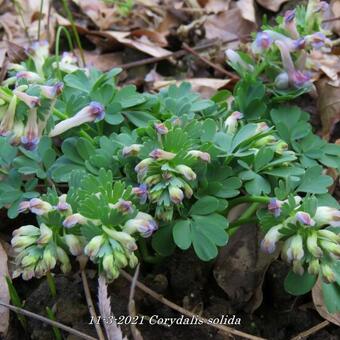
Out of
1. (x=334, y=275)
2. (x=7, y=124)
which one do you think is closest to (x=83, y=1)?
(x=7, y=124)

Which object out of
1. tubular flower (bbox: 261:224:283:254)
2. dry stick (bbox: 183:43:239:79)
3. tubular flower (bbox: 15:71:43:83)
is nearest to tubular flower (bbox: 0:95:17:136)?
tubular flower (bbox: 15:71:43:83)

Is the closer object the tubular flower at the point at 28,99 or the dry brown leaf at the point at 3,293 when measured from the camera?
the tubular flower at the point at 28,99

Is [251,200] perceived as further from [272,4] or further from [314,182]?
[272,4]

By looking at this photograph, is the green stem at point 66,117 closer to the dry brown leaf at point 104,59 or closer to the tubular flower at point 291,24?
the tubular flower at point 291,24

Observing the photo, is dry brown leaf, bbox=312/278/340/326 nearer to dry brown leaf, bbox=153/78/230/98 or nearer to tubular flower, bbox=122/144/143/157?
tubular flower, bbox=122/144/143/157

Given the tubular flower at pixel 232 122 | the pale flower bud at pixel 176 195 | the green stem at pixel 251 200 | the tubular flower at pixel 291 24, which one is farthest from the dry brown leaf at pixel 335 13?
the pale flower bud at pixel 176 195

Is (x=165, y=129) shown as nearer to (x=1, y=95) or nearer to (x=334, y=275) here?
(x=1, y=95)

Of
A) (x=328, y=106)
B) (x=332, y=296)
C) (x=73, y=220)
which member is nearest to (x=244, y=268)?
(x=332, y=296)
